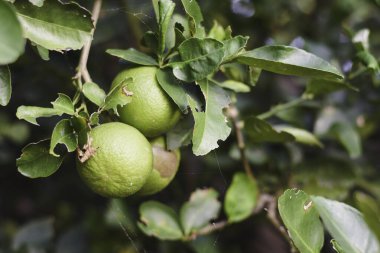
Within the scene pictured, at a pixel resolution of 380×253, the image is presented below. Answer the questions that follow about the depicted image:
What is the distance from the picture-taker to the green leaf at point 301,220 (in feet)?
2.41

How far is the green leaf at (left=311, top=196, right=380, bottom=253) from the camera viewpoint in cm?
76

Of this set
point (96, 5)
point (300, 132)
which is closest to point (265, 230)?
point (300, 132)

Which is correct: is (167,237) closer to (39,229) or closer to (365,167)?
(39,229)

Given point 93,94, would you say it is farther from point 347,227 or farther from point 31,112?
point 347,227

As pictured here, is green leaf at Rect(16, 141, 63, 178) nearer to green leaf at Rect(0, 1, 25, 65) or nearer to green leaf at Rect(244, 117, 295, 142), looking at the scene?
green leaf at Rect(0, 1, 25, 65)

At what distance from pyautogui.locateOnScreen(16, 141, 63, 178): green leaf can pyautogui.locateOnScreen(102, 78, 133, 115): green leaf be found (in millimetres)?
115

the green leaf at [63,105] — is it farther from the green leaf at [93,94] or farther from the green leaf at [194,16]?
the green leaf at [194,16]

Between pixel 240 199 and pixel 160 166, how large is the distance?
0.35m

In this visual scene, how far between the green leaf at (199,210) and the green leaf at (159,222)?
0.8 inches

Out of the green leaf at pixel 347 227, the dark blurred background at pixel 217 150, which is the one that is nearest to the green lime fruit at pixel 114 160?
the green leaf at pixel 347 227

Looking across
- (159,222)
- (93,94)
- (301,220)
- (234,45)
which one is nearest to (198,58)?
(234,45)

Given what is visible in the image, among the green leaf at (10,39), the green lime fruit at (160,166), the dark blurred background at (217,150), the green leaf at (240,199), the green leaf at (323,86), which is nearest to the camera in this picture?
the green leaf at (10,39)

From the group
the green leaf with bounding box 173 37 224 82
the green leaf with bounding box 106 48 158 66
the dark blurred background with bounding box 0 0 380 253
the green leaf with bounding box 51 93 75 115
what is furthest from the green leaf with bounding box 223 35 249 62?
the dark blurred background with bounding box 0 0 380 253

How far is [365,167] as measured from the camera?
4.78ft
